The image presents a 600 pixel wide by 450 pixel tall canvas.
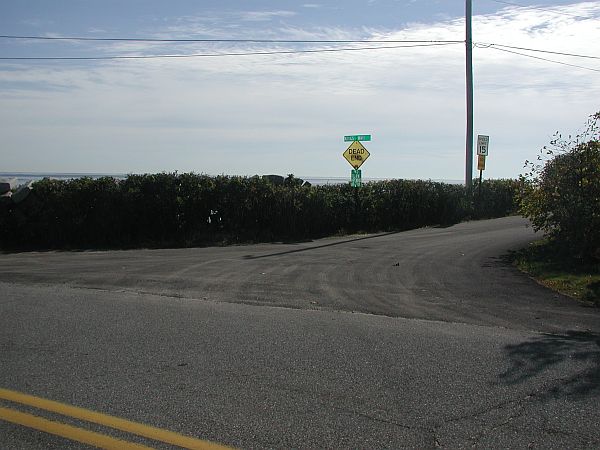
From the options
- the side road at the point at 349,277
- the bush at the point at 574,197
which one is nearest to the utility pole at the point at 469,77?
the side road at the point at 349,277

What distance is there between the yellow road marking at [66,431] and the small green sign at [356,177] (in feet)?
57.2

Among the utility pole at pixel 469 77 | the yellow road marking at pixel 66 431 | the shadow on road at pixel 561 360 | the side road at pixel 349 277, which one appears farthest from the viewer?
the utility pole at pixel 469 77

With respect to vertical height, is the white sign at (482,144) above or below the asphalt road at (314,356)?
above

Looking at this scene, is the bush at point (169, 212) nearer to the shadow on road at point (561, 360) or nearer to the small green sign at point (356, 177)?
the small green sign at point (356, 177)

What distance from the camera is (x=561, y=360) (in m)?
6.54

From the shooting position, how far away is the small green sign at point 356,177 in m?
21.8

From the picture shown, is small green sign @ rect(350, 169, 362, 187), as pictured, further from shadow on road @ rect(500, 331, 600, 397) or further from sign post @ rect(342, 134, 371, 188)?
shadow on road @ rect(500, 331, 600, 397)

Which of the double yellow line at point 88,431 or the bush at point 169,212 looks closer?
the double yellow line at point 88,431

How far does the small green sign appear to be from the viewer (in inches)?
857

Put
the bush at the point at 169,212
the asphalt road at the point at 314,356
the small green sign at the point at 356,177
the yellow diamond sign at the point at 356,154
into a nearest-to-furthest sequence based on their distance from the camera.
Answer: the asphalt road at the point at 314,356 < the bush at the point at 169,212 < the yellow diamond sign at the point at 356,154 < the small green sign at the point at 356,177

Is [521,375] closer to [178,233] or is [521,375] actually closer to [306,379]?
[306,379]

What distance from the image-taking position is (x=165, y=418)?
504 centimetres

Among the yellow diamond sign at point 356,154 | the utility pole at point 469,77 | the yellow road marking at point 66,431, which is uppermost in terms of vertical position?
the utility pole at point 469,77

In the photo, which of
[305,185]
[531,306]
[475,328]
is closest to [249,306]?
[475,328]
